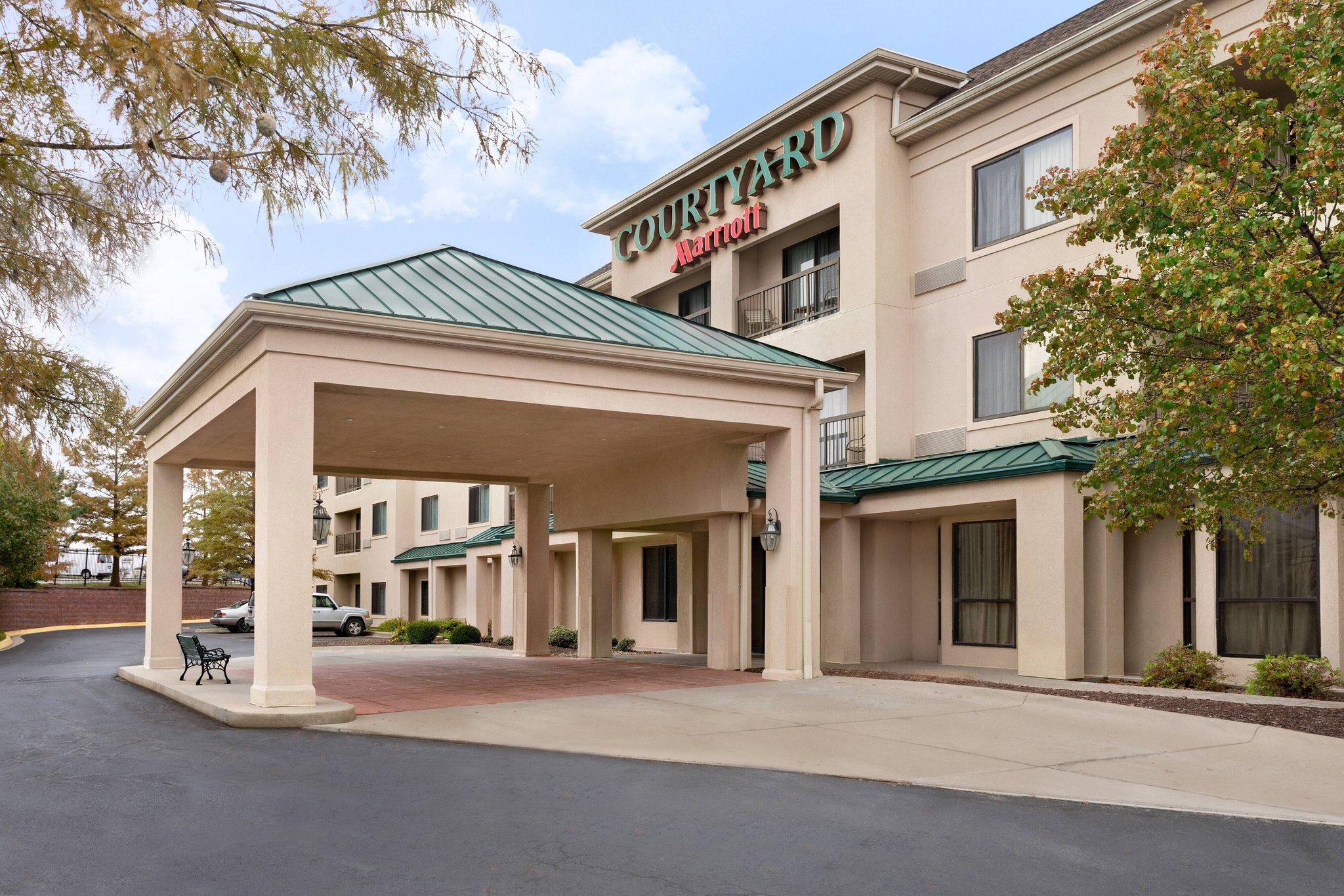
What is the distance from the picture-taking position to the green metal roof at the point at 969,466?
702 inches

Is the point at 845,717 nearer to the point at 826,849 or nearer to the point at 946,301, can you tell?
the point at 826,849

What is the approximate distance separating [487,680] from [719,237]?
13519 millimetres

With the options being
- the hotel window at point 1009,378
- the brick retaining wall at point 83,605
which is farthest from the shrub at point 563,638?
the brick retaining wall at point 83,605

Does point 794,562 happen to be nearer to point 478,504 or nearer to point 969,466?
point 969,466

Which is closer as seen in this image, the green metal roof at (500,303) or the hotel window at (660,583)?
the green metal roof at (500,303)

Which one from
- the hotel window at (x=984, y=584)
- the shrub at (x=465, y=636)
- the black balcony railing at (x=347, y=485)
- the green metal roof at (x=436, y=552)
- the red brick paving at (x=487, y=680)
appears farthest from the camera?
the black balcony railing at (x=347, y=485)

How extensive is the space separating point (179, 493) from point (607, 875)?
16.0 metres

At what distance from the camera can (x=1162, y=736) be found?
11.9m

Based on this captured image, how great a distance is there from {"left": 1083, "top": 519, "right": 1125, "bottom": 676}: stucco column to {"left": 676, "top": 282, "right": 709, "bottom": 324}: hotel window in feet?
45.2

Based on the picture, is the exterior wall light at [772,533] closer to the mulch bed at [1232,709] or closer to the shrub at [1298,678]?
the mulch bed at [1232,709]

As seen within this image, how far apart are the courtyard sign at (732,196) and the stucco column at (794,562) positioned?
891 cm

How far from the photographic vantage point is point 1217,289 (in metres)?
11.2

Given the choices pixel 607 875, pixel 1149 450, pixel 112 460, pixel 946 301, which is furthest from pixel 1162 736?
pixel 112 460

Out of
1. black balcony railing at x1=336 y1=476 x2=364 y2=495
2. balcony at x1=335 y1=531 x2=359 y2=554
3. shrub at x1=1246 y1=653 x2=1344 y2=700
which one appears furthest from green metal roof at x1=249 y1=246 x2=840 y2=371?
balcony at x1=335 y1=531 x2=359 y2=554
